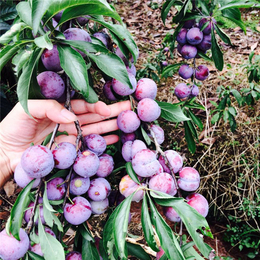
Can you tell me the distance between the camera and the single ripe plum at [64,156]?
75 centimetres

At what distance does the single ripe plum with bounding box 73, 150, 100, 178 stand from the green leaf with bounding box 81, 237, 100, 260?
25 centimetres

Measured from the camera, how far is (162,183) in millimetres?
748

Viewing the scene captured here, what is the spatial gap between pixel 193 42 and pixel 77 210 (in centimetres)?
94

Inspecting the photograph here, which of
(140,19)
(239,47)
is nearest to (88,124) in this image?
(239,47)

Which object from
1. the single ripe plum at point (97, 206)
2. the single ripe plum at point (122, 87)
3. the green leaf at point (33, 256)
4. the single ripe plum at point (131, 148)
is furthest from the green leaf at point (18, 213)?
the single ripe plum at point (122, 87)

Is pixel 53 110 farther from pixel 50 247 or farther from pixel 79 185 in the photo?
pixel 50 247

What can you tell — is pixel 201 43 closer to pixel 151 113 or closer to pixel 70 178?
pixel 151 113

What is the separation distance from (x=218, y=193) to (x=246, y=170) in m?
0.29

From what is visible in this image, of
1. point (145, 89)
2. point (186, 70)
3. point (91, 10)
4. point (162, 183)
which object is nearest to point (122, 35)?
point (91, 10)

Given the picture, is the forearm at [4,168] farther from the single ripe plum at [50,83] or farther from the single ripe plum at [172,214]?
the single ripe plum at [172,214]

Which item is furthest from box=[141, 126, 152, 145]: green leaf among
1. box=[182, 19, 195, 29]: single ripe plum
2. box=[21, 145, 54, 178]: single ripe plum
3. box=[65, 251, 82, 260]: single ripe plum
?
box=[182, 19, 195, 29]: single ripe plum

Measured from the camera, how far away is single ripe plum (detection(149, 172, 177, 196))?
746 millimetres

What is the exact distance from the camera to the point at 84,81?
2.12ft

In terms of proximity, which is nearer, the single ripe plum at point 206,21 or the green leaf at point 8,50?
the green leaf at point 8,50
